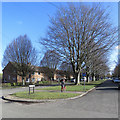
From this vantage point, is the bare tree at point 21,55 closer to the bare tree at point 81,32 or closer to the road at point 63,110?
the bare tree at point 81,32

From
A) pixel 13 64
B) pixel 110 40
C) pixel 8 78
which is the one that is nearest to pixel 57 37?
pixel 110 40

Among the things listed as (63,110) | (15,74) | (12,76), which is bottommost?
(12,76)

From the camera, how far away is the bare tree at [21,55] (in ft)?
103

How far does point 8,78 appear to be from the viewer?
50.7 metres

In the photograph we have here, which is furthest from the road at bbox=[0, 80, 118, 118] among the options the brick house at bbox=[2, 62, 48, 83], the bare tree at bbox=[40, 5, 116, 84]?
the brick house at bbox=[2, 62, 48, 83]

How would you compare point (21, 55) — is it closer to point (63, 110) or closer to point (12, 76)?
point (12, 76)

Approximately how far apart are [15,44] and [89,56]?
1699 centimetres

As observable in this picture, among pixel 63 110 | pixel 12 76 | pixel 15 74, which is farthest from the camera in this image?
pixel 12 76

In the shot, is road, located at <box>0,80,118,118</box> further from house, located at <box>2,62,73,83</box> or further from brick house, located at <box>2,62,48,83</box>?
brick house, located at <box>2,62,48,83</box>

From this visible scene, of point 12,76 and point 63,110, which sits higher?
point 63,110

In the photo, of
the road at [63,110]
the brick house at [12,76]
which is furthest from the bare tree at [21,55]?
the road at [63,110]

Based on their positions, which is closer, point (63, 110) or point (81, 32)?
point (63, 110)

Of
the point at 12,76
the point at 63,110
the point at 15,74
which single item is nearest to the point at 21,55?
the point at 15,74

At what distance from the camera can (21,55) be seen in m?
32.2
